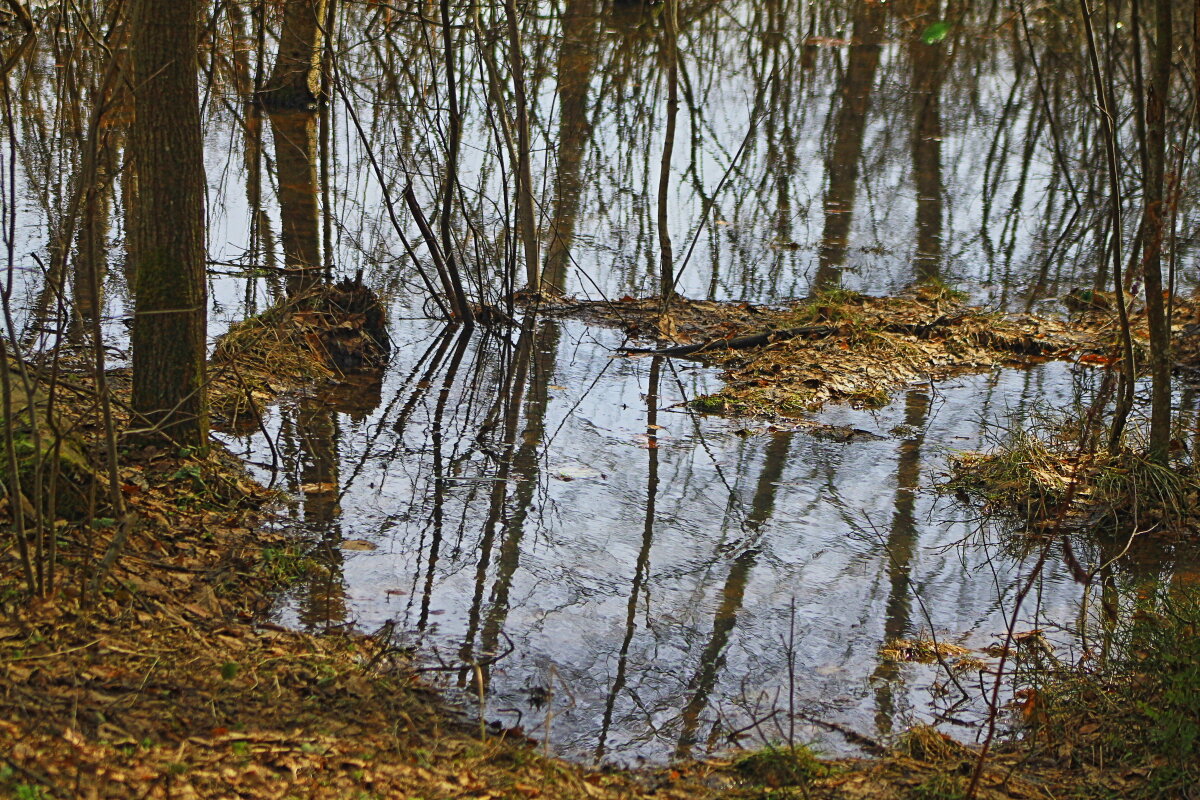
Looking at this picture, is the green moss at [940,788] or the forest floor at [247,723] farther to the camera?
the green moss at [940,788]

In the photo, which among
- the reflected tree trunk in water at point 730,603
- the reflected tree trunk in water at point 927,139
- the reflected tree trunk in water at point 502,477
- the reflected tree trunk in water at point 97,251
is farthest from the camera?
the reflected tree trunk in water at point 927,139

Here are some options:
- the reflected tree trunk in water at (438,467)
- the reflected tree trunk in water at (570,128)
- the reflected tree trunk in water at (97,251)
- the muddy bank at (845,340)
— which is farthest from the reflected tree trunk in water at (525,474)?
the reflected tree trunk in water at (97,251)

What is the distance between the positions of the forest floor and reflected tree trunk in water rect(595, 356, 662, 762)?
361mm

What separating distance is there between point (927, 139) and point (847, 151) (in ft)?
4.72

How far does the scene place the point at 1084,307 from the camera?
9.15 metres

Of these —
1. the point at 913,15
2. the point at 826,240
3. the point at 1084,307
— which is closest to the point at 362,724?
the point at 1084,307

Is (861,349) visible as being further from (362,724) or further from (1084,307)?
(362,724)

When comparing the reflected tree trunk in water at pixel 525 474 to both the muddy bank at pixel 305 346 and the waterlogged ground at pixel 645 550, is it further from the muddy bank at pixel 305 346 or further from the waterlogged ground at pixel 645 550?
the muddy bank at pixel 305 346

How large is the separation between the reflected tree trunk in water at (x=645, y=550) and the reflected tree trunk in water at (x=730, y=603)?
0.25m

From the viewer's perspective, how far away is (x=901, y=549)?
531 cm

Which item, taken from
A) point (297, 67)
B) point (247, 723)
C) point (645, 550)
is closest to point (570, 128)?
point (297, 67)

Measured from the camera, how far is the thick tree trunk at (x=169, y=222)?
15.4 ft

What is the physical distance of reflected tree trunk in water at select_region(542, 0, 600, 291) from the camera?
9.76m

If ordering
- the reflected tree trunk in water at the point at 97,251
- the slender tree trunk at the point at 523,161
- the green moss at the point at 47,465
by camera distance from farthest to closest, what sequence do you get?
the slender tree trunk at the point at 523,161 → the reflected tree trunk in water at the point at 97,251 → the green moss at the point at 47,465
